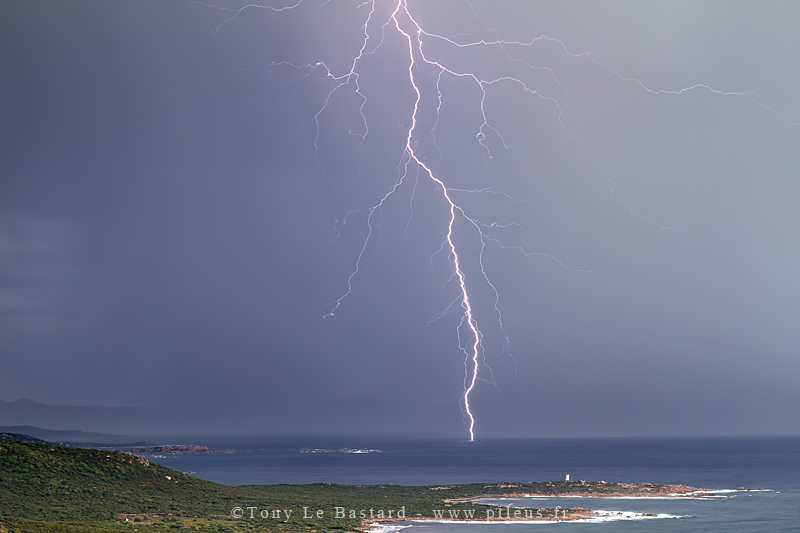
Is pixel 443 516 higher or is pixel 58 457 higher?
pixel 58 457

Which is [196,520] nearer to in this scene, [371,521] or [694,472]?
[371,521]

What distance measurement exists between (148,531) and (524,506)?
31319mm

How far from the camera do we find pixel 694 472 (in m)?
104

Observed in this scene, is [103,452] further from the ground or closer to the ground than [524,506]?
further from the ground

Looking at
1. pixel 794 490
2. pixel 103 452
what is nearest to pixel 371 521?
pixel 103 452

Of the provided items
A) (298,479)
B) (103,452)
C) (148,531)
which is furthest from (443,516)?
(298,479)

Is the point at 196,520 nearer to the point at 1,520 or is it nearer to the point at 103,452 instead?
the point at 1,520

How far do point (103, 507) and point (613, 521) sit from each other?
3459 centimetres

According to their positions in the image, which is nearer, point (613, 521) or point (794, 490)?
point (613, 521)

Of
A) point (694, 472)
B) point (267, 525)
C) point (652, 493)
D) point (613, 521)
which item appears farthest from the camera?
point (694, 472)

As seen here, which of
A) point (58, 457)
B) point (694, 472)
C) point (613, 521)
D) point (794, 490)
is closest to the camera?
point (613, 521)

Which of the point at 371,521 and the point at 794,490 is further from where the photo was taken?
the point at 794,490

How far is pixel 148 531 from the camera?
38375 millimetres

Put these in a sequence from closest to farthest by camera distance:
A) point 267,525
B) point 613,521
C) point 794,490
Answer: point 267,525 < point 613,521 < point 794,490
